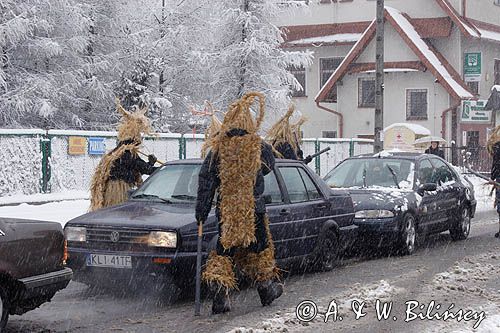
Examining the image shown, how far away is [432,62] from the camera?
35812 mm

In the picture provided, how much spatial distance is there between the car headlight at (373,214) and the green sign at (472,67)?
26.4 metres

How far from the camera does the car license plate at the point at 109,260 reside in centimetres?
848

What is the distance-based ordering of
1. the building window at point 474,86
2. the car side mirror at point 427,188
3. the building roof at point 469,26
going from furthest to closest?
the building window at point 474,86, the building roof at point 469,26, the car side mirror at point 427,188

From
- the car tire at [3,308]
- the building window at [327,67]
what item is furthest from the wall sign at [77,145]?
the building window at [327,67]

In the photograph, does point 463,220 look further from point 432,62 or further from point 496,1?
point 496,1

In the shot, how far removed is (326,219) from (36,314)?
149 inches

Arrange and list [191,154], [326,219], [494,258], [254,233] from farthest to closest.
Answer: [191,154] → [494,258] → [326,219] → [254,233]

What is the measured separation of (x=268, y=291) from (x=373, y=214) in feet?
13.9

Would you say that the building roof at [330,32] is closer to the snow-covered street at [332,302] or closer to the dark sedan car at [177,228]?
the snow-covered street at [332,302]

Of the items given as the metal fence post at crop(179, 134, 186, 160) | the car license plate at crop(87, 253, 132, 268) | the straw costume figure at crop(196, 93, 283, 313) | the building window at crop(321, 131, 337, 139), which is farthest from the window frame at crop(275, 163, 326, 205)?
the building window at crop(321, 131, 337, 139)

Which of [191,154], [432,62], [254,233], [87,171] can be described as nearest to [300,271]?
[254,233]

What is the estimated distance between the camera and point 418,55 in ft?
118

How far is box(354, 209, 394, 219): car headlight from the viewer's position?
1223cm

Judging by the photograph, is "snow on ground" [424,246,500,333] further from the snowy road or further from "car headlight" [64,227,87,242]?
"car headlight" [64,227,87,242]
